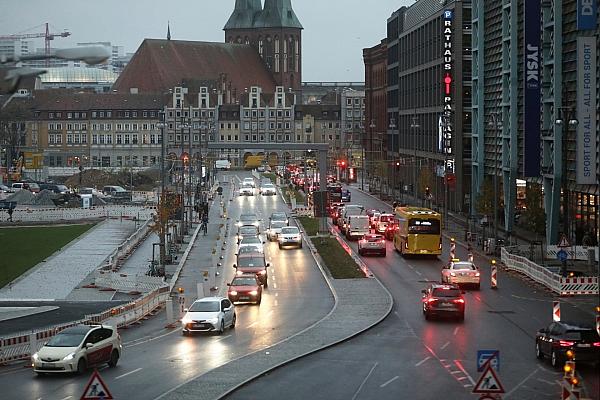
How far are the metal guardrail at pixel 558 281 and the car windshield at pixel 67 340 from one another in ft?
78.7

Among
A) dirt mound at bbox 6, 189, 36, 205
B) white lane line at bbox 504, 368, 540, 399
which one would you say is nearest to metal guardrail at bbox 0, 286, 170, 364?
white lane line at bbox 504, 368, 540, 399

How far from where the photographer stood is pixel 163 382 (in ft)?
98.0

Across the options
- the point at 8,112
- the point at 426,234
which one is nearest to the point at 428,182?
the point at 426,234

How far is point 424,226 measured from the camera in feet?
211

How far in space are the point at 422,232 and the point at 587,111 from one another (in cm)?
1068

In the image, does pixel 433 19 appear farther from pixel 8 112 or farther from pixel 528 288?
pixel 8 112

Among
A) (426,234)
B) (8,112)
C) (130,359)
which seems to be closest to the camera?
(130,359)

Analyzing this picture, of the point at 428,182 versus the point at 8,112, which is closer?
the point at 428,182

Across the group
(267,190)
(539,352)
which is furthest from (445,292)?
(267,190)

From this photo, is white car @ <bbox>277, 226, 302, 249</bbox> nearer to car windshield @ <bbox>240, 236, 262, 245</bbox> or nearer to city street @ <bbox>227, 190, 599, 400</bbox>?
car windshield @ <bbox>240, 236, 262, 245</bbox>

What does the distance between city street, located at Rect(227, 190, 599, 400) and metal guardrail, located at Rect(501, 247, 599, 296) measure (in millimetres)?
990

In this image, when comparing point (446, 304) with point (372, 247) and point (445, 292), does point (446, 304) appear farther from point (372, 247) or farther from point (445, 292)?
point (372, 247)

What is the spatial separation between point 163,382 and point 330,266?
30.8 meters

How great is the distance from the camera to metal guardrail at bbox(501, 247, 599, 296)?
4903cm
